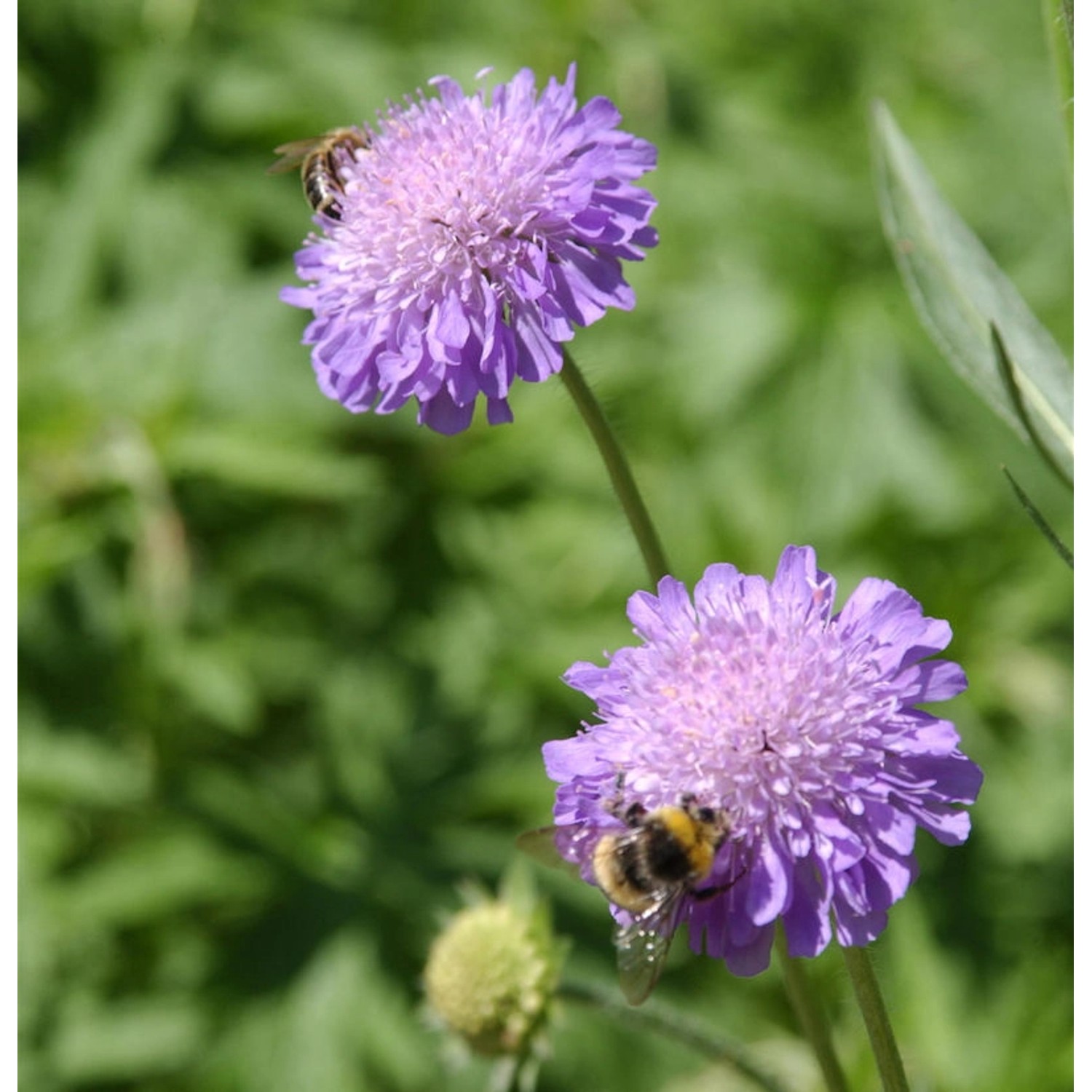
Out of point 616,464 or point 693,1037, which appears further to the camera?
point 693,1037

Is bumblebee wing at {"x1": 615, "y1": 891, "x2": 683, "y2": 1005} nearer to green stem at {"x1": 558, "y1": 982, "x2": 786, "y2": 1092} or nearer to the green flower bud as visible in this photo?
green stem at {"x1": 558, "y1": 982, "x2": 786, "y2": 1092}

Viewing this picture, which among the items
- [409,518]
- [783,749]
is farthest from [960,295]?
[409,518]

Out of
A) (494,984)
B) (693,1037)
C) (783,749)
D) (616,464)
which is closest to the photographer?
(783,749)

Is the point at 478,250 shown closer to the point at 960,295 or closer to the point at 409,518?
the point at 960,295

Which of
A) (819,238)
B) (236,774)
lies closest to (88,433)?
(236,774)

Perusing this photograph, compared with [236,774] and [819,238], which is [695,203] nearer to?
[819,238]

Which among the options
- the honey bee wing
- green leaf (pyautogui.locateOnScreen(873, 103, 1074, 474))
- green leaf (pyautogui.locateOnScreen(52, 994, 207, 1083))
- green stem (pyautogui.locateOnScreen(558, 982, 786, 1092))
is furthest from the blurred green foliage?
the honey bee wing
